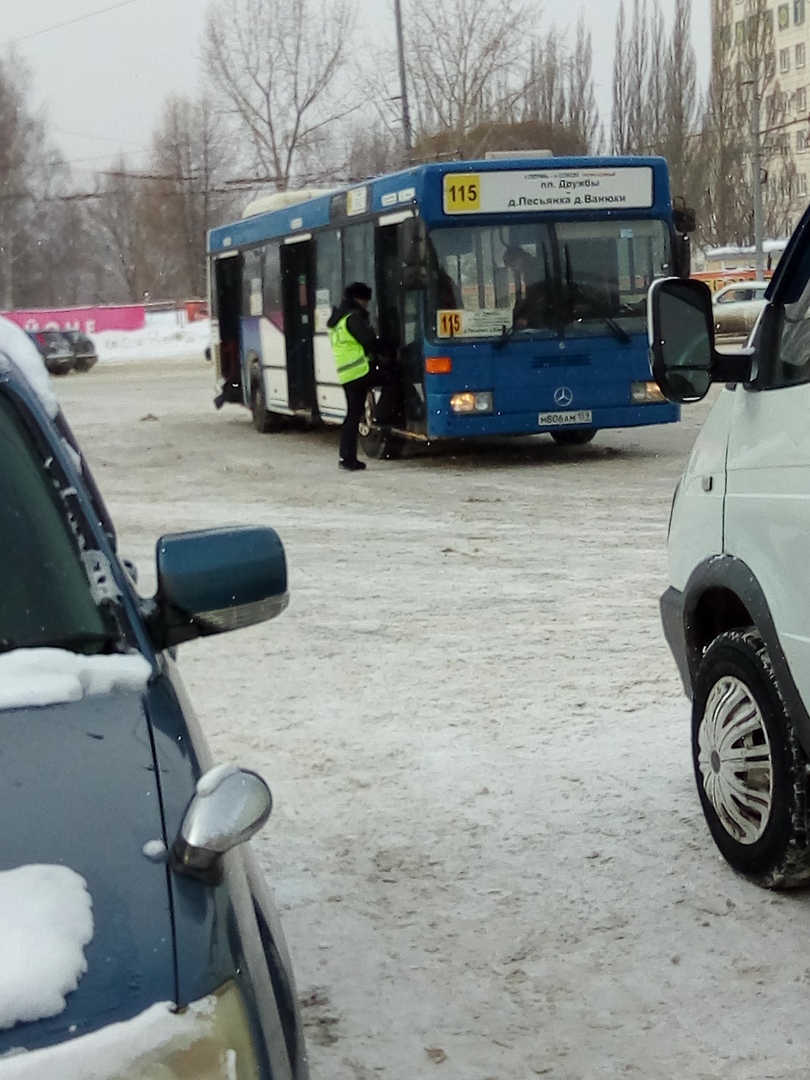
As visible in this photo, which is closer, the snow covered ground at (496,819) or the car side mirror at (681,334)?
the snow covered ground at (496,819)

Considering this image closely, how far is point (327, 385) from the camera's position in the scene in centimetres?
1748

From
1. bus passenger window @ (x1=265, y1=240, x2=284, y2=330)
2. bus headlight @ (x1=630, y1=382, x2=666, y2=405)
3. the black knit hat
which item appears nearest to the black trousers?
the black knit hat

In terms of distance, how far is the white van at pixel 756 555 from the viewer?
3865 mm

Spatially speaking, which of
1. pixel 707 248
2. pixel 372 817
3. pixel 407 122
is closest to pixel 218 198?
pixel 707 248

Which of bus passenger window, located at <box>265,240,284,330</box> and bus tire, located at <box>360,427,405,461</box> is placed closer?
bus tire, located at <box>360,427,405,461</box>

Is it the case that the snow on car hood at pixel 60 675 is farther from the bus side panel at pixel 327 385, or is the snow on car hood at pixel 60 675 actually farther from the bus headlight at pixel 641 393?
the bus side panel at pixel 327 385

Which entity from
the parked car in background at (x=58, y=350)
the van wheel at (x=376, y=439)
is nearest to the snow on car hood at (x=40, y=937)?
the van wheel at (x=376, y=439)

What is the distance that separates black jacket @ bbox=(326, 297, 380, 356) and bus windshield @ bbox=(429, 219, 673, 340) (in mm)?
719

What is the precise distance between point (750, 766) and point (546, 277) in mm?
10907

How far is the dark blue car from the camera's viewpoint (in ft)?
5.74

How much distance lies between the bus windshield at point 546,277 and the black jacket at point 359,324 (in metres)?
0.72

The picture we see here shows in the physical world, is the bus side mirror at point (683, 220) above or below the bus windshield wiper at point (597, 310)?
above

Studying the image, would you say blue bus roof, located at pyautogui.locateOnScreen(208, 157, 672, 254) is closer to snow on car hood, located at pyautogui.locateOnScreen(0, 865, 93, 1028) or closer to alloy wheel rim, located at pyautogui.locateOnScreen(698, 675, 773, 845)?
alloy wheel rim, located at pyautogui.locateOnScreen(698, 675, 773, 845)

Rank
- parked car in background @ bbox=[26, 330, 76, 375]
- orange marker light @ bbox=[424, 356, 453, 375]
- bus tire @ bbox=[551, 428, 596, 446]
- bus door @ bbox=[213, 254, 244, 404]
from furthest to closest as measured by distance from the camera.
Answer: parked car in background @ bbox=[26, 330, 76, 375] < bus door @ bbox=[213, 254, 244, 404] < bus tire @ bbox=[551, 428, 596, 446] < orange marker light @ bbox=[424, 356, 453, 375]
